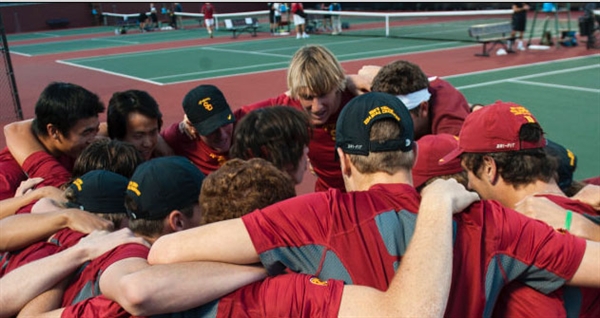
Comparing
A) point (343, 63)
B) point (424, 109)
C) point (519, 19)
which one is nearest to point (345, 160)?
point (424, 109)

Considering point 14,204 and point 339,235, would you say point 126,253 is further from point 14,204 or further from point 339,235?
point 14,204

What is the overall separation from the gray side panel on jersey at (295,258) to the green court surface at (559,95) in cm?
677

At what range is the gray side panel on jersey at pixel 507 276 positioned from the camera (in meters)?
2.44

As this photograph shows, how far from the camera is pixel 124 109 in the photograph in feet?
16.7

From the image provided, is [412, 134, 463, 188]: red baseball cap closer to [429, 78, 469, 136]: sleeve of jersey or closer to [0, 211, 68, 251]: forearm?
[429, 78, 469, 136]: sleeve of jersey

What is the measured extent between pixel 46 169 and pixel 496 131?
323 cm

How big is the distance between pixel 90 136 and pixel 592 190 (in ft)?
11.8

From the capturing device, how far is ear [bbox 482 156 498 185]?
10.3 feet

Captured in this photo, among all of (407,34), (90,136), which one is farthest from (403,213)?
(407,34)

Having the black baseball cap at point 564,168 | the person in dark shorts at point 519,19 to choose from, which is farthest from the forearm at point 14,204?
the person in dark shorts at point 519,19

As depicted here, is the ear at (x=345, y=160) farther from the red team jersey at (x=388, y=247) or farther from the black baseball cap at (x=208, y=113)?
the black baseball cap at (x=208, y=113)

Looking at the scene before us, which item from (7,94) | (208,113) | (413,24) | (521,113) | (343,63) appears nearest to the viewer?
(521,113)

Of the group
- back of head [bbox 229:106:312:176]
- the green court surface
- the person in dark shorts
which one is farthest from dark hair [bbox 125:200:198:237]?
the person in dark shorts

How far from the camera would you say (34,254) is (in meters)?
3.23
